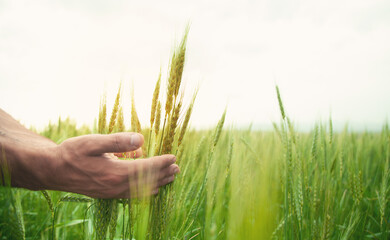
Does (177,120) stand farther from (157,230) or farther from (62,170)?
(62,170)

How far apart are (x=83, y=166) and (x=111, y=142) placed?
21cm

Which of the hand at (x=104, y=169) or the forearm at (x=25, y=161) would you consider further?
the forearm at (x=25, y=161)

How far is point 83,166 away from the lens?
1.10 m

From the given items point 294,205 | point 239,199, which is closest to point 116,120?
point 239,199

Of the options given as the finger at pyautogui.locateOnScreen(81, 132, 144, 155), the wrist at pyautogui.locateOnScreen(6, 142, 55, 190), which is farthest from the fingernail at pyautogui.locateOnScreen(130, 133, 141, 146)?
the wrist at pyautogui.locateOnScreen(6, 142, 55, 190)

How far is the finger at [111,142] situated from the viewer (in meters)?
1.01

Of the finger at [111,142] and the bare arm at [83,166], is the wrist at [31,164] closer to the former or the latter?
the bare arm at [83,166]

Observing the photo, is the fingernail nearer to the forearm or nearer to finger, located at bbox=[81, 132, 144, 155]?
finger, located at bbox=[81, 132, 144, 155]

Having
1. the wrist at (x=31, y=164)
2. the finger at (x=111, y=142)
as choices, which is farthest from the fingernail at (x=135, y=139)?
the wrist at (x=31, y=164)

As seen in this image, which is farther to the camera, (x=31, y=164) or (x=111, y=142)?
(x=31, y=164)

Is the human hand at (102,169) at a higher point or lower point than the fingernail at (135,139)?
lower

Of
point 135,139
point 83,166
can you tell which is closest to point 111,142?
point 135,139

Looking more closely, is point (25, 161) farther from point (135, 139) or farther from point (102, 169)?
point (135, 139)

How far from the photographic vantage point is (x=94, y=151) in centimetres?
105
